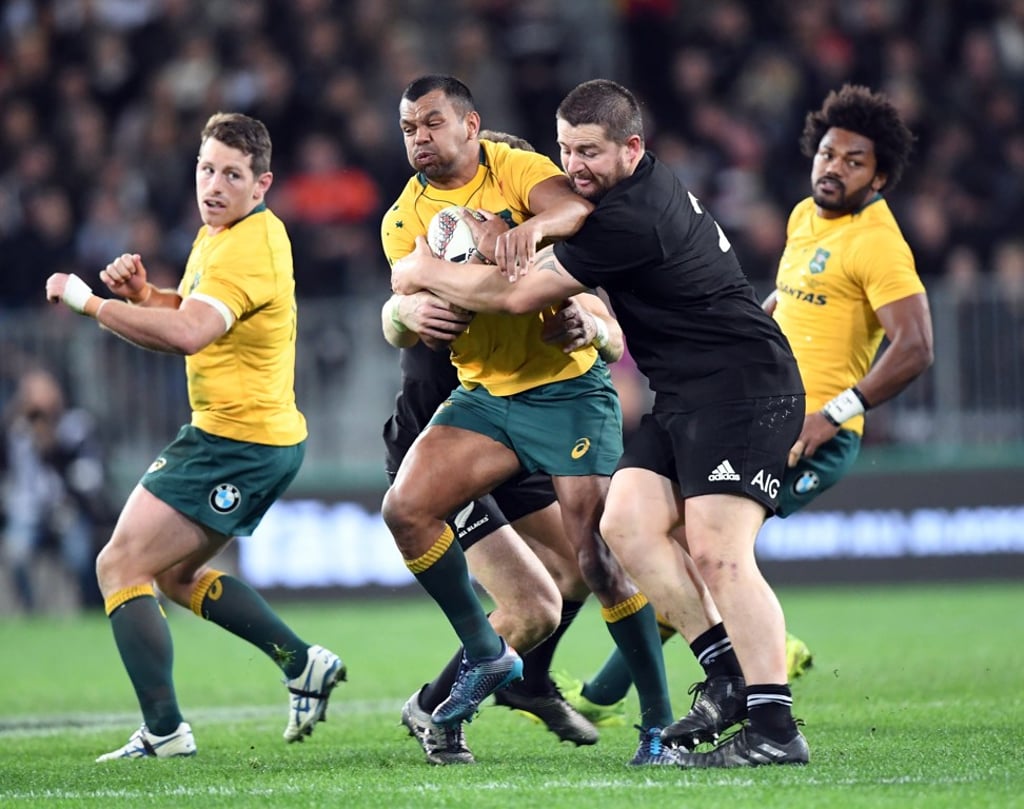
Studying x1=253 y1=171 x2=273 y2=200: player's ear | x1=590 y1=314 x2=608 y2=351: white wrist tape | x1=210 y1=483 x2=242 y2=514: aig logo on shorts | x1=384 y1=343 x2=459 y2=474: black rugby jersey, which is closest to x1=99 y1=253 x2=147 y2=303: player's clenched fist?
x1=253 y1=171 x2=273 y2=200: player's ear

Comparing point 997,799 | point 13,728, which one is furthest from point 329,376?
point 997,799

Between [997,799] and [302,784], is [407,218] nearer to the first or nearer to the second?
[302,784]

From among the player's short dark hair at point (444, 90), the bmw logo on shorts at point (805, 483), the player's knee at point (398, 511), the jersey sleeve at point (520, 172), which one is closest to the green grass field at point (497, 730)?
the player's knee at point (398, 511)

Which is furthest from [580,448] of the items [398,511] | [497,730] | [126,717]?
[126,717]

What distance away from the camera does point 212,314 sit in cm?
720

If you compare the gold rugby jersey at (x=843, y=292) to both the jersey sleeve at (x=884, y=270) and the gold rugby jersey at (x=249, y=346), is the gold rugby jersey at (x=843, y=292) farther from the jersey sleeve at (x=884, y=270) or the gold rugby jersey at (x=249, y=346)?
the gold rugby jersey at (x=249, y=346)

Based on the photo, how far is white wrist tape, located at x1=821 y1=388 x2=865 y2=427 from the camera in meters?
8.00

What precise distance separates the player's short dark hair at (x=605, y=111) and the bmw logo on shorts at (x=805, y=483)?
88.9 inches

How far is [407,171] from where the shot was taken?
1675cm

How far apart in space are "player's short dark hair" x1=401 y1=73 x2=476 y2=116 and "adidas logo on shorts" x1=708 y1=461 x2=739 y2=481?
171 cm

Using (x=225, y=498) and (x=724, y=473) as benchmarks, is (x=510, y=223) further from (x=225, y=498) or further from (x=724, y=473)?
(x=225, y=498)

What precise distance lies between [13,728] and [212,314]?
2.47 metres

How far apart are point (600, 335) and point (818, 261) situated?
1.83 metres

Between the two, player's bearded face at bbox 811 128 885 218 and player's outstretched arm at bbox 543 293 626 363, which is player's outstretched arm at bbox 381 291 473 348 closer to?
player's outstretched arm at bbox 543 293 626 363
